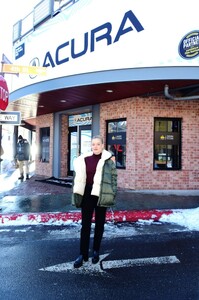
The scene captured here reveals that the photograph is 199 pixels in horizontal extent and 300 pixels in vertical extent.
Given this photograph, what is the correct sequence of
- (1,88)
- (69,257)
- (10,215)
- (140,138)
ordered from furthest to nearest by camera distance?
(140,138) → (1,88) → (10,215) → (69,257)

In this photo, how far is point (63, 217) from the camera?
20.8 feet

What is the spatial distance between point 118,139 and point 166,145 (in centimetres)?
169

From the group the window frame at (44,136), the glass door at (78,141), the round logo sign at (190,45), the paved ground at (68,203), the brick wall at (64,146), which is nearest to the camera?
the paved ground at (68,203)

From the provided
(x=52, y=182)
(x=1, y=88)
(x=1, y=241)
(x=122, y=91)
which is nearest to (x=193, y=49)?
(x=122, y=91)

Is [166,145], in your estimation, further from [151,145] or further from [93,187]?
[93,187]

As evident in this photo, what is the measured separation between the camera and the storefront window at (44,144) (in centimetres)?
1397

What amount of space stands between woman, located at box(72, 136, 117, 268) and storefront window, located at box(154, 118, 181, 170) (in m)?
5.95

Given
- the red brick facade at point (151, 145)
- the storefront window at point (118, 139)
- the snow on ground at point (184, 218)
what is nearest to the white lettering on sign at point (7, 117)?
the snow on ground at point (184, 218)

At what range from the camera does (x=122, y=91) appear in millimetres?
8852

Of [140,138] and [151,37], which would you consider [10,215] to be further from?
[151,37]

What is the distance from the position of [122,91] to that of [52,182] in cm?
490

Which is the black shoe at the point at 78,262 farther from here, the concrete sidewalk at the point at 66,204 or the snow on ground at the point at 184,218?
the snow on ground at the point at 184,218

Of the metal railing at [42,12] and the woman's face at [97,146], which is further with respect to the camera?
the metal railing at [42,12]

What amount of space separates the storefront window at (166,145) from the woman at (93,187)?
19.5ft
